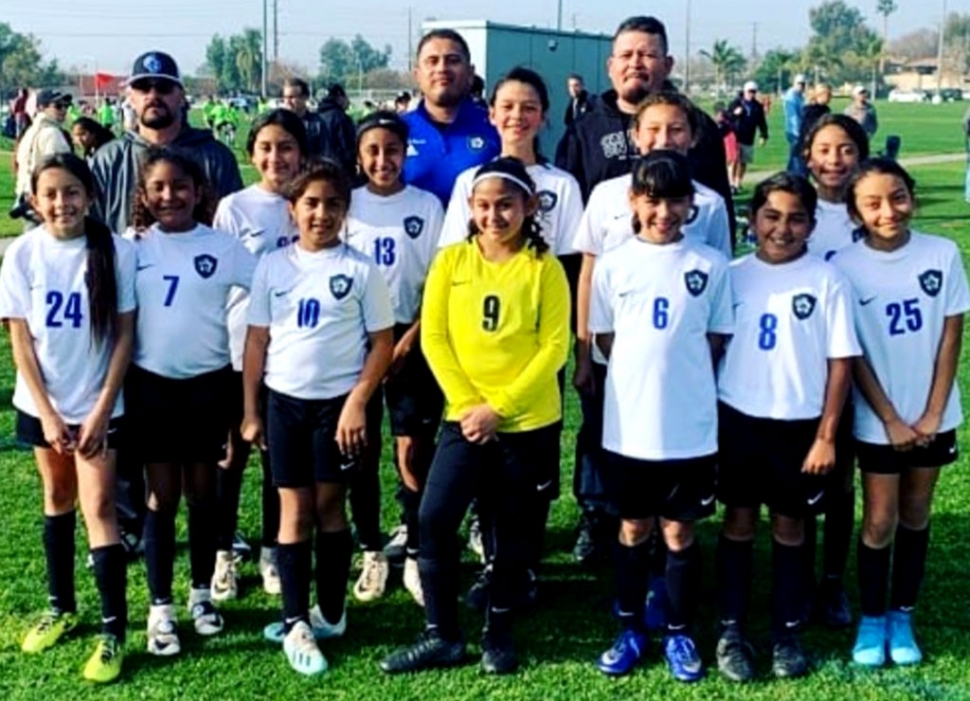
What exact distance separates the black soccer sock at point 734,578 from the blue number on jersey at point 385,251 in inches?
58.2

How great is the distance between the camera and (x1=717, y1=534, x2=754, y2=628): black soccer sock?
12.9ft

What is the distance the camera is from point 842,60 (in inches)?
4291

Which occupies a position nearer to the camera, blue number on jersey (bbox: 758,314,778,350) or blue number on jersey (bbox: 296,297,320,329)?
blue number on jersey (bbox: 758,314,778,350)

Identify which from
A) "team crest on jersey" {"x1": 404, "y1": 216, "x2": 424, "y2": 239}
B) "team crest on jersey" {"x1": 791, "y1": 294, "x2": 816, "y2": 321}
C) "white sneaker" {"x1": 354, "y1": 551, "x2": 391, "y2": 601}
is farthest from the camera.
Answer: "white sneaker" {"x1": 354, "y1": 551, "x2": 391, "y2": 601}

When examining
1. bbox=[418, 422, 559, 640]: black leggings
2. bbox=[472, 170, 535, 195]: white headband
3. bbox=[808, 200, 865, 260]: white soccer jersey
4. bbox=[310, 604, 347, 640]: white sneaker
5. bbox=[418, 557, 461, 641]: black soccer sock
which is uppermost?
bbox=[472, 170, 535, 195]: white headband

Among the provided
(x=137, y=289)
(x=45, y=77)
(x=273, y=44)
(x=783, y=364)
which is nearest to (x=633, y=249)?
(x=783, y=364)

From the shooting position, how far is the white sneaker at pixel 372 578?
14.9 ft

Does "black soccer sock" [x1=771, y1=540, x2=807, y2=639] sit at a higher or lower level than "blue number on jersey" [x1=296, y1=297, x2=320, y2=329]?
lower

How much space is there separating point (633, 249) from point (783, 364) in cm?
58

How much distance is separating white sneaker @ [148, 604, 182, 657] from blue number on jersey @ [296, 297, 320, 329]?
3.63 ft

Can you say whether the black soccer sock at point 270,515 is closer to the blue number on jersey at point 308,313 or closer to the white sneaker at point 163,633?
the white sneaker at point 163,633

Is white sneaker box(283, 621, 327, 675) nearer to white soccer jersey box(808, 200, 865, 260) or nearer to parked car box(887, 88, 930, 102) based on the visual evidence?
white soccer jersey box(808, 200, 865, 260)

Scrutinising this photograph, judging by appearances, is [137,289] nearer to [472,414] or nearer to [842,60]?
[472,414]

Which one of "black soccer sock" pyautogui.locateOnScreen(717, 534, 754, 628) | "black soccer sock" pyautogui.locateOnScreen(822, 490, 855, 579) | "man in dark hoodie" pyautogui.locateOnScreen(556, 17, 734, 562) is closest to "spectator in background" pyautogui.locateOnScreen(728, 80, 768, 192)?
"man in dark hoodie" pyautogui.locateOnScreen(556, 17, 734, 562)
